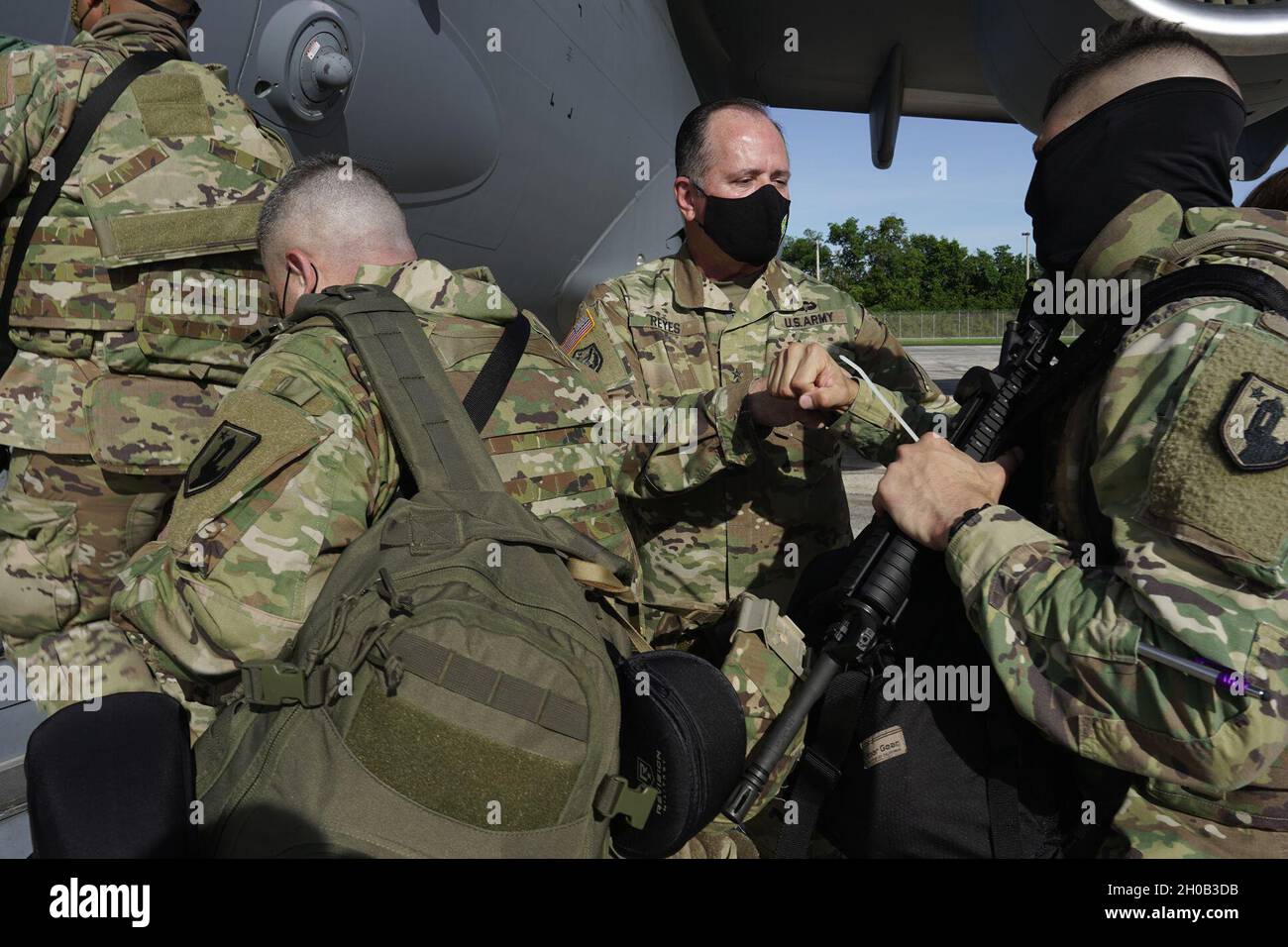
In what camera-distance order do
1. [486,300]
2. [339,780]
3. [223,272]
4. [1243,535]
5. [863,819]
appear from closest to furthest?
1. [1243,535]
2. [339,780]
3. [863,819]
4. [486,300]
5. [223,272]

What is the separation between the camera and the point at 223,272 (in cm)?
231

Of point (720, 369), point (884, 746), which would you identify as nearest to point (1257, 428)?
point (884, 746)

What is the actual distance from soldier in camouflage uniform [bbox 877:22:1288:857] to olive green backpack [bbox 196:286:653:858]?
0.58 m

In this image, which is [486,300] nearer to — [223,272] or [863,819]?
[223,272]

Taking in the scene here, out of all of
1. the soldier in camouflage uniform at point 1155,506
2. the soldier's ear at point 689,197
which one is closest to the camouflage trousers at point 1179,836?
the soldier in camouflage uniform at point 1155,506

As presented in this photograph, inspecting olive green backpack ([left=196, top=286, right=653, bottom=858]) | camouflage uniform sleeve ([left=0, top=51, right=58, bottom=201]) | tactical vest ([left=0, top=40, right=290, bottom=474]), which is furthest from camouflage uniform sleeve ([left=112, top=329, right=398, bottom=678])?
camouflage uniform sleeve ([left=0, top=51, right=58, bottom=201])

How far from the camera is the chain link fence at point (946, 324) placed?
53875 mm

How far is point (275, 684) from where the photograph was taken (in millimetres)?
1164

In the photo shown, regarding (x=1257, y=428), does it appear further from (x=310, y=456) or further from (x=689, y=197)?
(x=689, y=197)

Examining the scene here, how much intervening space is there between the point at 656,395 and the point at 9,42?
1.75 metres

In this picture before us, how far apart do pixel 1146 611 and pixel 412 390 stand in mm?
1079

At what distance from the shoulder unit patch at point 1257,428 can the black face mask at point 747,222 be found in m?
1.63

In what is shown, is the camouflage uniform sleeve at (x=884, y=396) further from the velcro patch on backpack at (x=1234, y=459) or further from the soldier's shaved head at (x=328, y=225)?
the soldier's shaved head at (x=328, y=225)
